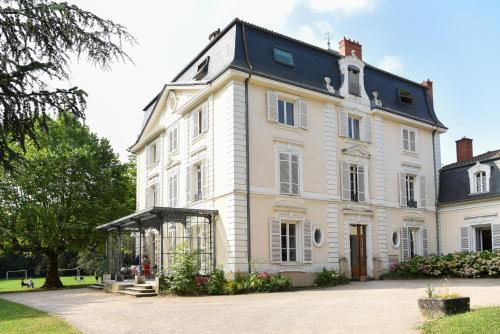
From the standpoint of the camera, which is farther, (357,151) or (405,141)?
(405,141)

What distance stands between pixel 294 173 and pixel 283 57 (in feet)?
14.9

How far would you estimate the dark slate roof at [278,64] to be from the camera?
62.7ft

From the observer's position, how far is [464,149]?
2655cm

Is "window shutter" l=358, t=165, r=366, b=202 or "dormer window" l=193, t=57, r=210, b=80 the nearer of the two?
"dormer window" l=193, t=57, r=210, b=80

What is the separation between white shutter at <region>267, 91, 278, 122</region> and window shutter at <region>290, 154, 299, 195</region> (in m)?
1.57

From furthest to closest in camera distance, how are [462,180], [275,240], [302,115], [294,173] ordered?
[462,180], [302,115], [294,173], [275,240]

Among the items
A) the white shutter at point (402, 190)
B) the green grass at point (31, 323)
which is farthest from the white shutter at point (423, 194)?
the green grass at point (31, 323)

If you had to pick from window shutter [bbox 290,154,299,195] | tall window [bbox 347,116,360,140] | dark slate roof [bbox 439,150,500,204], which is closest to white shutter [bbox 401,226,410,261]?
dark slate roof [bbox 439,150,500,204]

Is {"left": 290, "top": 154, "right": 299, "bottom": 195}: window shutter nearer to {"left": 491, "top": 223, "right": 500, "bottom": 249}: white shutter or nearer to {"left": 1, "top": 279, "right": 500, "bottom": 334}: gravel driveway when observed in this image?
{"left": 1, "top": 279, "right": 500, "bottom": 334}: gravel driveway

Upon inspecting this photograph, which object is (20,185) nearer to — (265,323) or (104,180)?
(104,180)

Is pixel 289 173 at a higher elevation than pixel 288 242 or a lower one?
higher

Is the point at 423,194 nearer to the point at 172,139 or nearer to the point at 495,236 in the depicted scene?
the point at 495,236

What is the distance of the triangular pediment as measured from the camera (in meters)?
21.2

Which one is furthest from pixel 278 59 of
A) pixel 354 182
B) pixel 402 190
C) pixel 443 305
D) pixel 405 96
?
pixel 443 305
